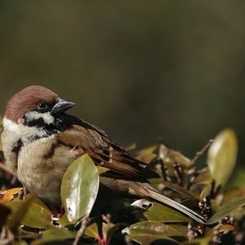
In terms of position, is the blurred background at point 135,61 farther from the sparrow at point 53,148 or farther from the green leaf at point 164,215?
the green leaf at point 164,215

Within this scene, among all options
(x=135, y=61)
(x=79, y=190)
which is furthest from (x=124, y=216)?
(x=135, y=61)

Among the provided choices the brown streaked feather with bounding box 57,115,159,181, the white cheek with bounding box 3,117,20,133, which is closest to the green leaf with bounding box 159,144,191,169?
the brown streaked feather with bounding box 57,115,159,181

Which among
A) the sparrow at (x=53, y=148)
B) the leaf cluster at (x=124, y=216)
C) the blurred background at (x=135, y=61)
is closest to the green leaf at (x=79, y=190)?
the leaf cluster at (x=124, y=216)

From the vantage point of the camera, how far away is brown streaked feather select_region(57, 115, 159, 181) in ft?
8.29

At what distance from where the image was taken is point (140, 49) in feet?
23.9

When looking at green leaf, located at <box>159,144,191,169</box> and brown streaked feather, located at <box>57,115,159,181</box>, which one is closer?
green leaf, located at <box>159,144,191,169</box>

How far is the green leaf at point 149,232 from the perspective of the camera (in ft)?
5.05

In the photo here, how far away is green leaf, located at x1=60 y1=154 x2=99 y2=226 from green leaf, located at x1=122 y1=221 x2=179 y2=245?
0.43 ft

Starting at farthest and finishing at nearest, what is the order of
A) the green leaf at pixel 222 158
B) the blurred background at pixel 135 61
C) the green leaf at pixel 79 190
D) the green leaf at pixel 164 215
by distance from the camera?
the blurred background at pixel 135 61 → the green leaf at pixel 222 158 → the green leaf at pixel 164 215 → the green leaf at pixel 79 190

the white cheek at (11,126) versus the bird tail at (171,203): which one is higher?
the white cheek at (11,126)

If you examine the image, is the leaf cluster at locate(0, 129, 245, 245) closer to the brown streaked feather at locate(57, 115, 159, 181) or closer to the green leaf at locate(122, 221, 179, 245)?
the green leaf at locate(122, 221, 179, 245)

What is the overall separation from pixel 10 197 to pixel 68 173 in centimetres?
26

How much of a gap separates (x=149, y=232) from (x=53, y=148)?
1.03 meters

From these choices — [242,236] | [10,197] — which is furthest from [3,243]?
[242,236]
